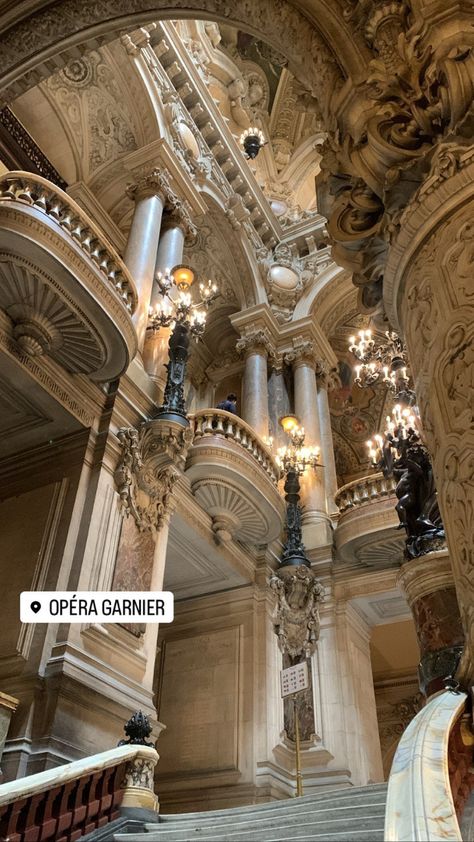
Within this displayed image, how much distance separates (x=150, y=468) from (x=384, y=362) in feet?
12.0

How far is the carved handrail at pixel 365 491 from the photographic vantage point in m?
10.8

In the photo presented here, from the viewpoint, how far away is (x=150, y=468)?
803 cm

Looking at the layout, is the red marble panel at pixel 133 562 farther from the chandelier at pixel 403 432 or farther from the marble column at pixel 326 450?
the marble column at pixel 326 450

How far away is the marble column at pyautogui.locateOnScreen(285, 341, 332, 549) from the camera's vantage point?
38.5 ft

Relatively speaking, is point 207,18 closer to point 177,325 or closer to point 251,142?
point 177,325

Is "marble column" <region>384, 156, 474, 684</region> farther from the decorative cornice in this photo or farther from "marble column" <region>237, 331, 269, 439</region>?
the decorative cornice

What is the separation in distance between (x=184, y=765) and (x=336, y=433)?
1229cm

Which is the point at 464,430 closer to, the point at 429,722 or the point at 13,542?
the point at 429,722

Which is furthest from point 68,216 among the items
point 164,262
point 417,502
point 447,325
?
point 447,325

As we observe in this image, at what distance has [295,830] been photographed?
294cm

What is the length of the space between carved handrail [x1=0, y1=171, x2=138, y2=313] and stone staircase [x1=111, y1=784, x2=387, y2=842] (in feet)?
17.8

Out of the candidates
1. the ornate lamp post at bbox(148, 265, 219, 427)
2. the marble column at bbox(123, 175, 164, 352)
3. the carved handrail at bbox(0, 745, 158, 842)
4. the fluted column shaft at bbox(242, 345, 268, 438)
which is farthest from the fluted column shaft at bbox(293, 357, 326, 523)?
the carved handrail at bbox(0, 745, 158, 842)

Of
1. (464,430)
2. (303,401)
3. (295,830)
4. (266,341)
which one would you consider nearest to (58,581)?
(295,830)

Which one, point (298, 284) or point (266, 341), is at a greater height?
point (298, 284)
